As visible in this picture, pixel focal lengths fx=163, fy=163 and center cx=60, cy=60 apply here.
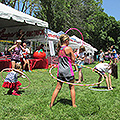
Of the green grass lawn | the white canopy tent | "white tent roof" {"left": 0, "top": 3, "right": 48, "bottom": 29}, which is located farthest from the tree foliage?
the green grass lawn

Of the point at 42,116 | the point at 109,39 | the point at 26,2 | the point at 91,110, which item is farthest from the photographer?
the point at 109,39

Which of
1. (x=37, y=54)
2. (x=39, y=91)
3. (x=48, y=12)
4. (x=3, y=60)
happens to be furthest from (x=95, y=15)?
(x=39, y=91)

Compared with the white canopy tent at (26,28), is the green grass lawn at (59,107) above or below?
below

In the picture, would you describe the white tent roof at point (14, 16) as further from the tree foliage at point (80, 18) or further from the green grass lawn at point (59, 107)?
the tree foliage at point (80, 18)

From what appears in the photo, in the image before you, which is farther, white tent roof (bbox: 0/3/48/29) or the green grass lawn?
white tent roof (bbox: 0/3/48/29)

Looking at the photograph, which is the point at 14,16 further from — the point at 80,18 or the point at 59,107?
the point at 80,18

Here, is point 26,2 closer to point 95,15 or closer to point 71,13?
point 71,13

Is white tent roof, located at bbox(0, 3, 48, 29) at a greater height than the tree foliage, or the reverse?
the tree foliage

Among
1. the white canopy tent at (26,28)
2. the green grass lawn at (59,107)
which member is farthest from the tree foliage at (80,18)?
the green grass lawn at (59,107)

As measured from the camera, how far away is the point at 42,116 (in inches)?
136

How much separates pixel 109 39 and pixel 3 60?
28.4 m

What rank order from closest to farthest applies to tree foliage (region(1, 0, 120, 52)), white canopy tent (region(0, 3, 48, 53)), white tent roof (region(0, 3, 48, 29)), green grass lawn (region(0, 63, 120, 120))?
green grass lawn (region(0, 63, 120, 120)) < white tent roof (region(0, 3, 48, 29)) < white canopy tent (region(0, 3, 48, 53)) < tree foliage (region(1, 0, 120, 52))

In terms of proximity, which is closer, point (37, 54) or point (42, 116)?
point (42, 116)

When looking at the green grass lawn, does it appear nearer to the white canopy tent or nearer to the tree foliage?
the white canopy tent
